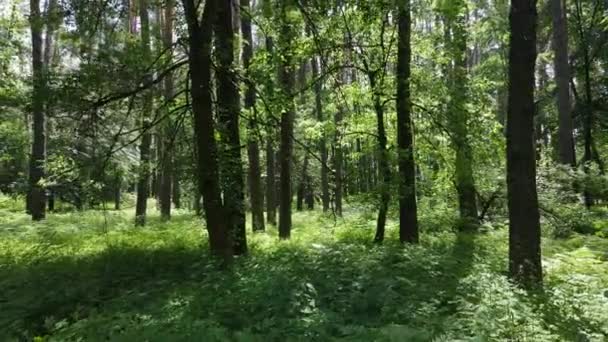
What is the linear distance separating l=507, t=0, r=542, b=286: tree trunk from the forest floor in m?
0.53

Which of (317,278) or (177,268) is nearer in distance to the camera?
(317,278)

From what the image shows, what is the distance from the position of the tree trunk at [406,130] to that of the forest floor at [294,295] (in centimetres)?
108

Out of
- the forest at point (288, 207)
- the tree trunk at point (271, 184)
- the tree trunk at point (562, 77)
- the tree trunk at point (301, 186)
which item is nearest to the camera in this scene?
the forest at point (288, 207)

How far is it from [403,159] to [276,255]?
9.91 feet

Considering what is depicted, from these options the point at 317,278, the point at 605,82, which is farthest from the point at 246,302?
the point at 605,82

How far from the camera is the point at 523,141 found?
6008 mm

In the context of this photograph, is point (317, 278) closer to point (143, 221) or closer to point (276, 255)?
point (276, 255)

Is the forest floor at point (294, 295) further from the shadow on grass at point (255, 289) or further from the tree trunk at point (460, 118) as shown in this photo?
the tree trunk at point (460, 118)

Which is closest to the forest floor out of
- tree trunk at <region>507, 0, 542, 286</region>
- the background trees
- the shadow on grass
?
the shadow on grass

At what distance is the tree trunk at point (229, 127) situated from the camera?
734 centimetres

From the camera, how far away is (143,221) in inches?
506

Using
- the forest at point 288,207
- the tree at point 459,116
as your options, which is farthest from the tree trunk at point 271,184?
the tree at point 459,116

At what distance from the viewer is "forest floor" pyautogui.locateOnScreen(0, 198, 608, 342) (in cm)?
432

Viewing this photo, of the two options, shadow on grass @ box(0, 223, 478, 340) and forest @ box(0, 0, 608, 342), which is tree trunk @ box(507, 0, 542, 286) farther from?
shadow on grass @ box(0, 223, 478, 340)
